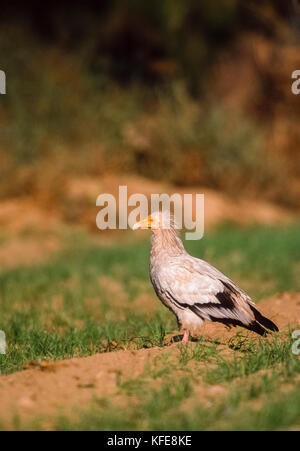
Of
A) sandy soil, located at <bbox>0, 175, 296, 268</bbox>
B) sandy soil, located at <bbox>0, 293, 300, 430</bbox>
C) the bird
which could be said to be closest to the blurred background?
sandy soil, located at <bbox>0, 175, 296, 268</bbox>

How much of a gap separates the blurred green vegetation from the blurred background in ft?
0.13

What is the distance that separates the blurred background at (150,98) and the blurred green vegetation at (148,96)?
4 cm

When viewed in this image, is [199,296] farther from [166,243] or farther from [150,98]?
[150,98]

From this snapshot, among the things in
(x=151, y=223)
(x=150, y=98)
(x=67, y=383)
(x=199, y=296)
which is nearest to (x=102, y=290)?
(x=151, y=223)

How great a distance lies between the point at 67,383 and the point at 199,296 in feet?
4.22

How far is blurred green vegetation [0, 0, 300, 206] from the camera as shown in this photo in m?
18.8

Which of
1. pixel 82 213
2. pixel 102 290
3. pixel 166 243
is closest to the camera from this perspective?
pixel 166 243

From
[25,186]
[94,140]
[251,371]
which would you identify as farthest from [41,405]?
[94,140]

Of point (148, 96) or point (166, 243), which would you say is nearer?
point (166, 243)

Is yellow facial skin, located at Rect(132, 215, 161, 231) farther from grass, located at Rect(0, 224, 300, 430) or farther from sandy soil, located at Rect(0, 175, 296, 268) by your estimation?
sandy soil, located at Rect(0, 175, 296, 268)

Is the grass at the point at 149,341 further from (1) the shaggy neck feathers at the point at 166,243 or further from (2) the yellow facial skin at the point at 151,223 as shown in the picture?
(2) the yellow facial skin at the point at 151,223

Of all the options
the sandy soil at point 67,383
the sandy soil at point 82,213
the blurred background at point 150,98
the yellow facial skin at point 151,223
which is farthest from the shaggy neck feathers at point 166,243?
the blurred background at point 150,98

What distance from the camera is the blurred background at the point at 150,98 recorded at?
735 inches

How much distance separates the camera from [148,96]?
21031 mm
